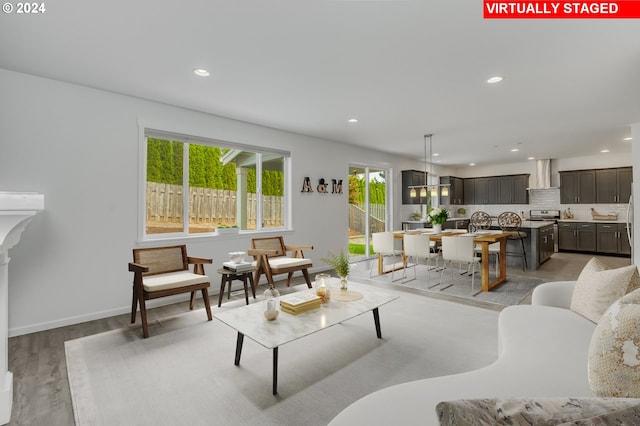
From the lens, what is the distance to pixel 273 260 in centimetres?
443

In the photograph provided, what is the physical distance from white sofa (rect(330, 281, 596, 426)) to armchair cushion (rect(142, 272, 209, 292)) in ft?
8.39

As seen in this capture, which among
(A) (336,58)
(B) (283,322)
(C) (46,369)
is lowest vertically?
(C) (46,369)

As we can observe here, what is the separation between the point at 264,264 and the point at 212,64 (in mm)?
2444

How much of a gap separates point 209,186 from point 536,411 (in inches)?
182

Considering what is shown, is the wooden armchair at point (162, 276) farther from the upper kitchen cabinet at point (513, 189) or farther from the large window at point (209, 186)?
the upper kitchen cabinet at point (513, 189)

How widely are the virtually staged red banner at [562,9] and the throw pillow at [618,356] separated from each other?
2.07 m

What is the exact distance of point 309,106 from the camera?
4180mm

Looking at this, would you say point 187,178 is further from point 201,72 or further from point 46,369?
point 46,369

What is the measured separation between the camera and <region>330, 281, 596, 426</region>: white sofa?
111cm

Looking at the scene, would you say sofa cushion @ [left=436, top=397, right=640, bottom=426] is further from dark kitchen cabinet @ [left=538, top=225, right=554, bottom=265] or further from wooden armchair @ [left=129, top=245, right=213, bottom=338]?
dark kitchen cabinet @ [left=538, top=225, right=554, bottom=265]

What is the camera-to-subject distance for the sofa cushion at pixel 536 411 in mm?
581

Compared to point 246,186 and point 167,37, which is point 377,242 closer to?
point 246,186

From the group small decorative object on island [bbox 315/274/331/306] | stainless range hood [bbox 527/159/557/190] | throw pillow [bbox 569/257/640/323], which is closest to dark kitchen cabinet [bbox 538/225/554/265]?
stainless range hood [bbox 527/159/557/190]

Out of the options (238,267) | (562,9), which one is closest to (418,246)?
(238,267)
